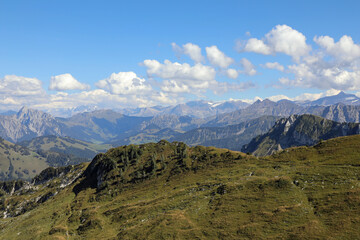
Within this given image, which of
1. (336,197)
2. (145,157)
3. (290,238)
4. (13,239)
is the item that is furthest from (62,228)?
(336,197)

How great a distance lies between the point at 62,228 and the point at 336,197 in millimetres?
89839

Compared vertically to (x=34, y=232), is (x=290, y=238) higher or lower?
higher

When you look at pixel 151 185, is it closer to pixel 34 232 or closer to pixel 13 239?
pixel 34 232

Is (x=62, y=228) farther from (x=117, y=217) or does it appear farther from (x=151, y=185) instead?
(x=151, y=185)

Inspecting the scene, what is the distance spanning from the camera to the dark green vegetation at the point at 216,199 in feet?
152

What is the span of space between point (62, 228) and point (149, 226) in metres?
43.2

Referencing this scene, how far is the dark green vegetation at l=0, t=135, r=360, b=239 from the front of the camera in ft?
152

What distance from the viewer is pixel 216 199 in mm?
65438

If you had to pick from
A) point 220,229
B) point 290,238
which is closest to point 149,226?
point 220,229

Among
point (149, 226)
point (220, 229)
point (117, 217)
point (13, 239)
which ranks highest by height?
point (220, 229)

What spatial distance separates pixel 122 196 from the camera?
101 m

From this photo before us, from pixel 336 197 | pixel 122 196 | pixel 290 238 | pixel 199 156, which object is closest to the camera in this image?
pixel 290 238

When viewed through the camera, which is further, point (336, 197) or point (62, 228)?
point (62, 228)

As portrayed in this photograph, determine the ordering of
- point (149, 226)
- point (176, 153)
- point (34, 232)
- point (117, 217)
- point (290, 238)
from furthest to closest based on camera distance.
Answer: point (176, 153) → point (34, 232) → point (117, 217) → point (149, 226) → point (290, 238)
